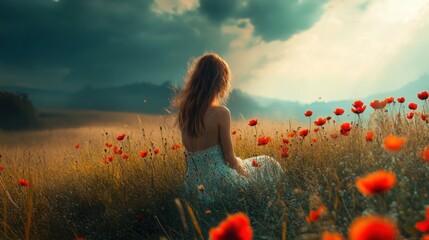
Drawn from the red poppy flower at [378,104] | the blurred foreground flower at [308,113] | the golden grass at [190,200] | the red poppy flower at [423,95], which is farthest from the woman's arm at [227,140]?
the red poppy flower at [423,95]

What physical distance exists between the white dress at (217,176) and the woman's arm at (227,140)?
0.07 m

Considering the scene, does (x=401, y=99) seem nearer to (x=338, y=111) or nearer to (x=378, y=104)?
(x=378, y=104)

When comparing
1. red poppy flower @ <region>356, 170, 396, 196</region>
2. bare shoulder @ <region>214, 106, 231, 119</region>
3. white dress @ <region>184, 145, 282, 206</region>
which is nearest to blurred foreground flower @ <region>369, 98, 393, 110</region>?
white dress @ <region>184, 145, 282, 206</region>

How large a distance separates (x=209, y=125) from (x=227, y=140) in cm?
27

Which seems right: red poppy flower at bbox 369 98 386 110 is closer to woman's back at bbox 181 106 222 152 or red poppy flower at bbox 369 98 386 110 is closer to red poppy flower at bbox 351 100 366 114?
red poppy flower at bbox 351 100 366 114

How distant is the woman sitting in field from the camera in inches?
189

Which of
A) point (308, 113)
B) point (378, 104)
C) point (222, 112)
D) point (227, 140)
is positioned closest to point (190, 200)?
point (227, 140)

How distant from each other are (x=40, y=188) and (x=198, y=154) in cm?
235

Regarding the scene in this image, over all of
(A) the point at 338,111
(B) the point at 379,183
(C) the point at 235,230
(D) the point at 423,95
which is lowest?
(C) the point at 235,230

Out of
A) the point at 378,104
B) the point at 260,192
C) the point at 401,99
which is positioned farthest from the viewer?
the point at 401,99

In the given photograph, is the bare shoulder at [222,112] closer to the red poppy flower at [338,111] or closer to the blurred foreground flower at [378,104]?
the red poppy flower at [338,111]

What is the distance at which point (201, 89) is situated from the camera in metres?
4.87

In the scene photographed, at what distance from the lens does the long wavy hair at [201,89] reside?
489cm

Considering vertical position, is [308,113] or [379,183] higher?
[308,113]
